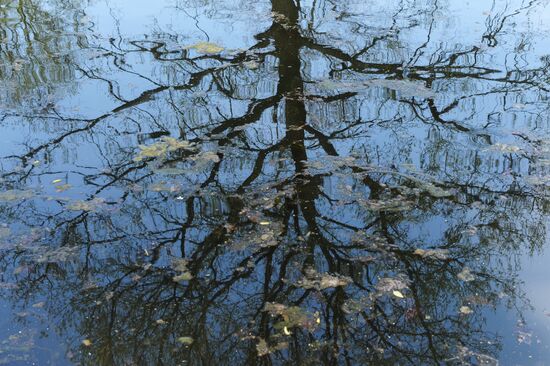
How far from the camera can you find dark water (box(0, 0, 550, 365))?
309 cm

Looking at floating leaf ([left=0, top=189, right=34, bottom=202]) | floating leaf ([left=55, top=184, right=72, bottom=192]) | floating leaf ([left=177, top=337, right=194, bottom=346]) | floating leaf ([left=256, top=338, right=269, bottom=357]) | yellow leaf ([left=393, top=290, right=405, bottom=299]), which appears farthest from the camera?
floating leaf ([left=55, top=184, right=72, bottom=192])

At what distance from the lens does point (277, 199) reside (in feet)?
13.1

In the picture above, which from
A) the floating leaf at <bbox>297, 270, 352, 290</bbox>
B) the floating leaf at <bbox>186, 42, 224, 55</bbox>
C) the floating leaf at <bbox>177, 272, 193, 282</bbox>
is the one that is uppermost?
the floating leaf at <bbox>186, 42, 224, 55</bbox>

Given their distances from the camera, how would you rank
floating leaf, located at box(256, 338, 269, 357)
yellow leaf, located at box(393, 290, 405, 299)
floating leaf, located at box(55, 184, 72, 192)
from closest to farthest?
floating leaf, located at box(256, 338, 269, 357) < yellow leaf, located at box(393, 290, 405, 299) < floating leaf, located at box(55, 184, 72, 192)


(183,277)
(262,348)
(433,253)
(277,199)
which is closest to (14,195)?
(183,277)

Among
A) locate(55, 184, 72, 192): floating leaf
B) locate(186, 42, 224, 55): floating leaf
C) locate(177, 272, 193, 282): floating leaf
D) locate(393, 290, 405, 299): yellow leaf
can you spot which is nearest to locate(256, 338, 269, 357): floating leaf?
locate(177, 272, 193, 282): floating leaf

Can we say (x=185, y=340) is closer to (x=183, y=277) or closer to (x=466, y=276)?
(x=183, y=277)

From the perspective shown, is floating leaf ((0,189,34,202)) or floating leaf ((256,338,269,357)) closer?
floating leaf ((256,338,269,357))

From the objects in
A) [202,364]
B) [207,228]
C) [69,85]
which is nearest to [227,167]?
[207,228]

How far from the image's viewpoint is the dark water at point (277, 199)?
309cm

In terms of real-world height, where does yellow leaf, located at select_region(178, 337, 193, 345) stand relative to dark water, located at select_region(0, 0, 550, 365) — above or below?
below

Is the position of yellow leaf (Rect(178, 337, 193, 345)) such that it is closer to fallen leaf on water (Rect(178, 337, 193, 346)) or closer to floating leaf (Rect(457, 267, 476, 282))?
fallen leaf on water (Rect(178, 337, 193, 346))

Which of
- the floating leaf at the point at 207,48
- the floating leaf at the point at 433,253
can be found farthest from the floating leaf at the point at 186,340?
the floating leaf at the point at 207,48

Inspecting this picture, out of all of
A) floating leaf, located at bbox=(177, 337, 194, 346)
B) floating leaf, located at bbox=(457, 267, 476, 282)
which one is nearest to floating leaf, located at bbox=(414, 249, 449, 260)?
floating leaf, located at bbox=(457, 267, 476, 282)
